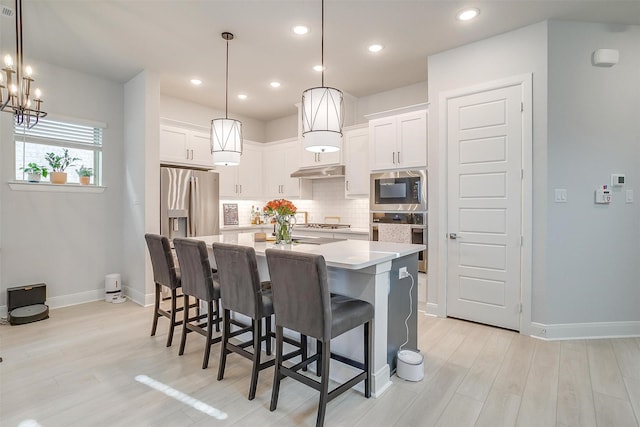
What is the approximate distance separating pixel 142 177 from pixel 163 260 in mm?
1697

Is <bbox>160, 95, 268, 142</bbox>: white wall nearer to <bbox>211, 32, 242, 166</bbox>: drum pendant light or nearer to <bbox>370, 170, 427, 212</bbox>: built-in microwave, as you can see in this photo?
<bbox>211, 32, 242, 166</bbox>: drum pendant light

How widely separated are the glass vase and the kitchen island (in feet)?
1.40

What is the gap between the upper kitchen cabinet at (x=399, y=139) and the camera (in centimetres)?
388

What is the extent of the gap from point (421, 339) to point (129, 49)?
4254mm

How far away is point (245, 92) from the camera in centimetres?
489

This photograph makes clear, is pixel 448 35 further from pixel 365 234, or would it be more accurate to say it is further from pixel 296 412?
pixel 296 412

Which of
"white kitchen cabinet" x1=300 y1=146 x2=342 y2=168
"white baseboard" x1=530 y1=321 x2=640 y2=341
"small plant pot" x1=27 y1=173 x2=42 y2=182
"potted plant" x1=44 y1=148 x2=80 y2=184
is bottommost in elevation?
"white baseboard" x1=530 y1=321 x2=640 y2=341

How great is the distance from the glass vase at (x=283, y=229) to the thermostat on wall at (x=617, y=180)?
9.85ft

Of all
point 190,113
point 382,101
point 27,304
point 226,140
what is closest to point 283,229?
point 226,140

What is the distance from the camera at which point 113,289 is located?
169 inches

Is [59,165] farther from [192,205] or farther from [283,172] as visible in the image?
[283,172]

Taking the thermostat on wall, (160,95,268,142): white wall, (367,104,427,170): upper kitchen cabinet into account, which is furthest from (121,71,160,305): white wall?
the thermostat on wall

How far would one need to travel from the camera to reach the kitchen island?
7.06ft

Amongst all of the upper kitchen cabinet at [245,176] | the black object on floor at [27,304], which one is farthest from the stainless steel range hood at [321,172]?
the black object on floor at [27,304]
